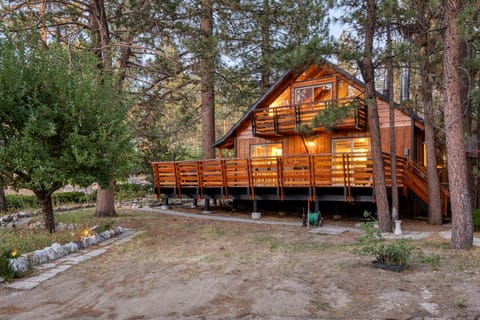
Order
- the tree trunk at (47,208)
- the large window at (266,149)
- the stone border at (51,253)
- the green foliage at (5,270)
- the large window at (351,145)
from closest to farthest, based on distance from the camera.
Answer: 1. the green foliage at (5,270)
2. the stone border at (51,253)
3. the tree trunk at (47,208)
4. the large window at (351,145)
5. the large window at (266,149)

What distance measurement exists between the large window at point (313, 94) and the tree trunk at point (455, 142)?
7.76 m

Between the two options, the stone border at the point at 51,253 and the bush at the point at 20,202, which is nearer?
the stone border at the point at 51,253

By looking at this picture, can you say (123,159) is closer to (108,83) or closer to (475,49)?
(108,83)

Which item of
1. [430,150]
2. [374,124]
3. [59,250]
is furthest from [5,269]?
[430,150]

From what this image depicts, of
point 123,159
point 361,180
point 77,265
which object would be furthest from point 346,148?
point 77,265

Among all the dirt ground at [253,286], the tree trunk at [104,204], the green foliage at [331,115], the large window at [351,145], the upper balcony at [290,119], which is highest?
the upper balcony at [290,119]

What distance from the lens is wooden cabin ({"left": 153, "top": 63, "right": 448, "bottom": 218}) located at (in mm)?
12336

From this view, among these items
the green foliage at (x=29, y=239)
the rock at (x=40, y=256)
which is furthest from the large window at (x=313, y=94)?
the rock at (x=40, y=256)

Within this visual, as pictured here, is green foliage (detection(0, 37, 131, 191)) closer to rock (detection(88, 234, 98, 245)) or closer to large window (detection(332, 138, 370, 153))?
rock (detection(88, 234, 98, 245))

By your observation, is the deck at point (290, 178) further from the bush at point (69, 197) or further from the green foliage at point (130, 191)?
the green foliage at point (130, 191)

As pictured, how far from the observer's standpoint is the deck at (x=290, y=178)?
39.7 ft

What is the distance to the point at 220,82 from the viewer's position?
14.0 meters

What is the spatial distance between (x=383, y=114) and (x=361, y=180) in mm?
3604

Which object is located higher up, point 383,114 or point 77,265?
point 383,114
